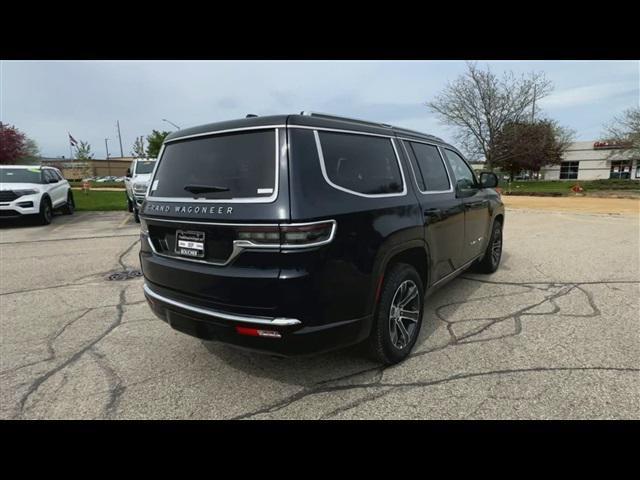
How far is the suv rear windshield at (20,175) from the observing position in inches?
449

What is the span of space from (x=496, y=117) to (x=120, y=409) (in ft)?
112

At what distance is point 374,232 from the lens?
2695 mm

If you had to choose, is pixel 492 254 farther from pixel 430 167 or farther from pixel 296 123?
pixel 296 123

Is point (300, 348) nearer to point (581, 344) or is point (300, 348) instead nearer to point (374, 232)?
point (374, 232)

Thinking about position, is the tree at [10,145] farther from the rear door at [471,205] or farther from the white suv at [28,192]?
the rear door at [471,205]

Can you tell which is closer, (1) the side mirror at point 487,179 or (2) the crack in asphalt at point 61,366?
(2) the crack in asphalt at point 61,366

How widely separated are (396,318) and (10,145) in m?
49.2

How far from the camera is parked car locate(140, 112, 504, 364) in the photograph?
7.54 feet

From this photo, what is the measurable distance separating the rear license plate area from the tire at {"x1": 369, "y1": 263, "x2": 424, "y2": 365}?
1.35 m

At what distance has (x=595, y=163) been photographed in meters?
49.8

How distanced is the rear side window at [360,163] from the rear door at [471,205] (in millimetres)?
1385

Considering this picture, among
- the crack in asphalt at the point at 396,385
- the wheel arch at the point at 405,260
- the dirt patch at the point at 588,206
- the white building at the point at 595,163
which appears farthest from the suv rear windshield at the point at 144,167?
the white building at the point at 595,163

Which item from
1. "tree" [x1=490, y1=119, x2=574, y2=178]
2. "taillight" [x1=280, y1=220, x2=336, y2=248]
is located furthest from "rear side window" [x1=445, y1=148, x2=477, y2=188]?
"tree" [x1=490, y1=119, x2=574, y2=178]

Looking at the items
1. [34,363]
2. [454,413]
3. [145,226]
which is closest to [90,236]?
[34,363]
